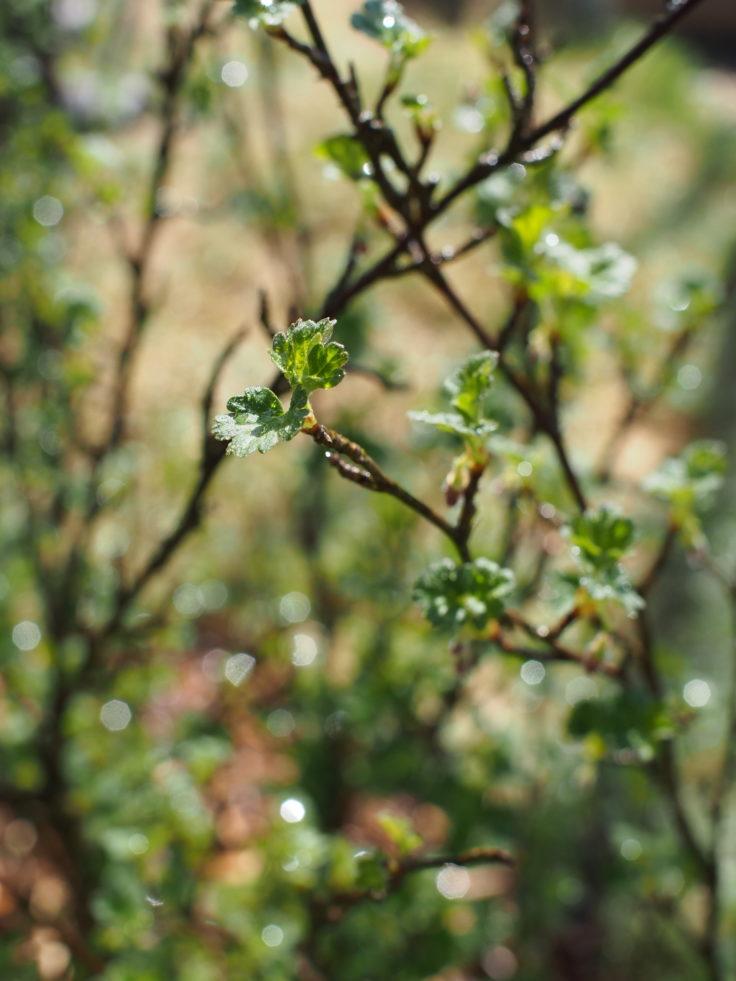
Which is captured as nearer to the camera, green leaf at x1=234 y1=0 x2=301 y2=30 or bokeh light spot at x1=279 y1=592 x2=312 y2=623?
green leaf at x1=234 y1=0 x2=301 y2=30

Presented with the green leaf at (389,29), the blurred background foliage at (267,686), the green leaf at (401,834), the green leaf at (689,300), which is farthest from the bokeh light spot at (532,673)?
the green leaf at (389,29)

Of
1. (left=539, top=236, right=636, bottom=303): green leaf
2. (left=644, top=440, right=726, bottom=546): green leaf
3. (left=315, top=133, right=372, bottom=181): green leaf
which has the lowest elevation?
(left=644, top=440, right=726, bottom=546): green leaf

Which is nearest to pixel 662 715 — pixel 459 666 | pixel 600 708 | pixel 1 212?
pixel 600 708

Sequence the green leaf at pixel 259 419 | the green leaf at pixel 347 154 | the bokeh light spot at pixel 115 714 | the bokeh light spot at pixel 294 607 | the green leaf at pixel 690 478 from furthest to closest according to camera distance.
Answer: the bokeh light spot at pixel 294 607 < the bokeh light spot at pixel 115 714 < the green leaf at pixel 690 478 < the green leaf at pixel 347 154 < the green leaf at pixel 259 419

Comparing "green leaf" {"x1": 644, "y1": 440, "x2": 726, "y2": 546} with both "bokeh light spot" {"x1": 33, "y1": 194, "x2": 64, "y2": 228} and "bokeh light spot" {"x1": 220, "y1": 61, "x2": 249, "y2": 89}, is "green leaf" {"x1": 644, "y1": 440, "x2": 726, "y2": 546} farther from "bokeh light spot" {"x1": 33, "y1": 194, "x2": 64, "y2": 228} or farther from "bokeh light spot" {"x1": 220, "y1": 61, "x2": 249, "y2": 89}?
"bokeh light spot" {"x1": 33, "y1": 194, "x2": 64, "y2": 228}

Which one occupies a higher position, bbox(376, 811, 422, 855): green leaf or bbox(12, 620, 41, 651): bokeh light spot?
bbox(376, 811, 422, 855): green leaf

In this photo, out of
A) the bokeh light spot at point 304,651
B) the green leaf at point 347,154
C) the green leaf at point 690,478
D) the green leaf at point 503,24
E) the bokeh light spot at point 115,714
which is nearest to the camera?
the green leaf at point 347,154

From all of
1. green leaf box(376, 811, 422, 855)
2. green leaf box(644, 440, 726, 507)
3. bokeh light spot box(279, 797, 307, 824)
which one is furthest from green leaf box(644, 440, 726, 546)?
bokeh light spot box(279, 797, 307, 824)

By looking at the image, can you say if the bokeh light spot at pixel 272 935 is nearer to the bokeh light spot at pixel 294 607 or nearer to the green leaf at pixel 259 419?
the bokeh light spot at pixel 294 607
